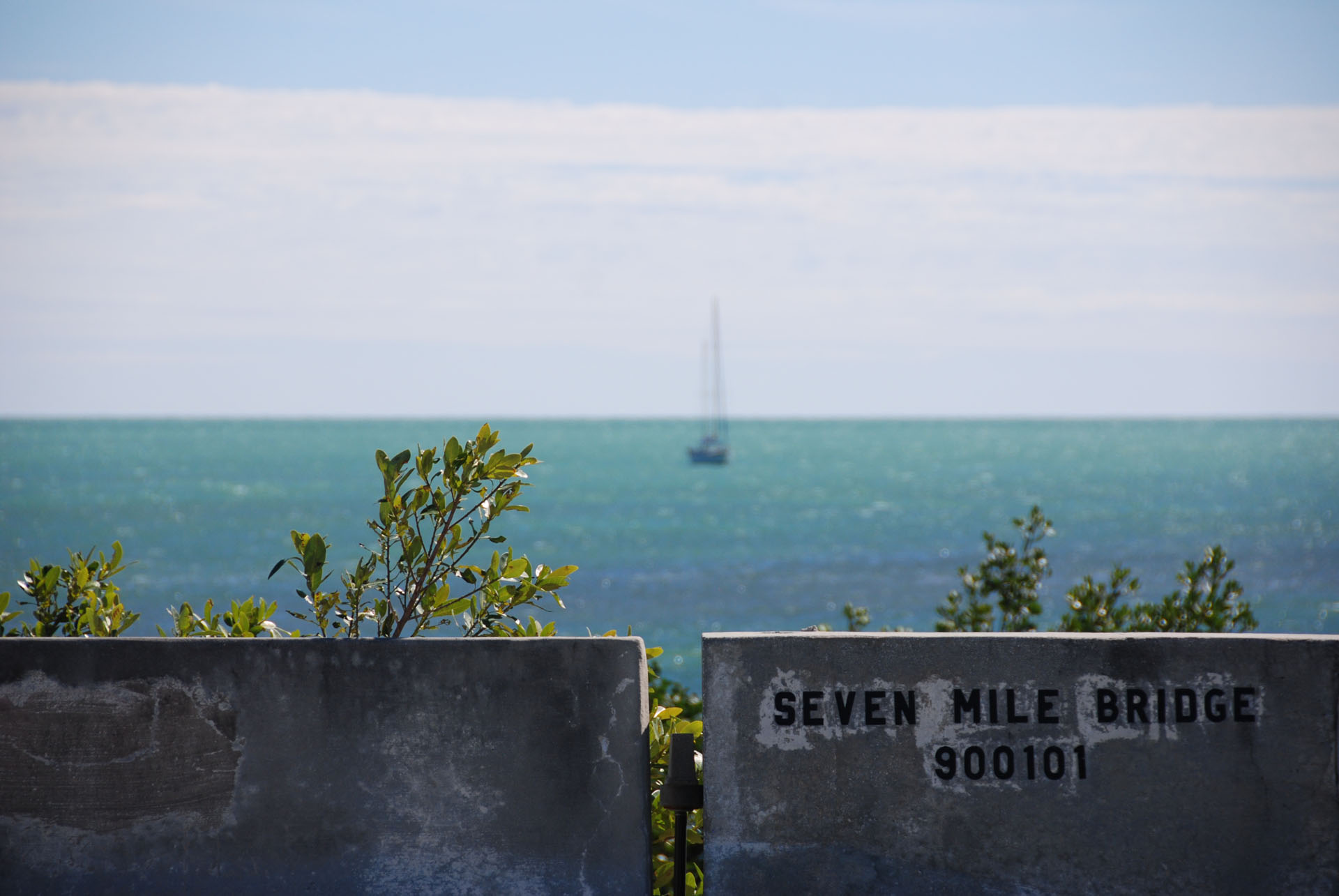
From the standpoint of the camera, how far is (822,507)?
280 ft

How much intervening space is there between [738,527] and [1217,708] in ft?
222

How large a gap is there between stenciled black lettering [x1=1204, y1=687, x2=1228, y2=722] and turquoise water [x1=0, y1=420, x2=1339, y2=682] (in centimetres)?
2179

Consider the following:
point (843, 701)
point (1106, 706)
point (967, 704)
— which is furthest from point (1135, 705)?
point (843, 701)

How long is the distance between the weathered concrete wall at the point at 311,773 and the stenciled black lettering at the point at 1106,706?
56.7 inches

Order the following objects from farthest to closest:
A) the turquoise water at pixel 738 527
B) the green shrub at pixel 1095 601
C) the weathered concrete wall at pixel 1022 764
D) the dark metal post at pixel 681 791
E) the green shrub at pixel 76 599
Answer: the turquoise water at pixel 738 527
the green shrub at pixel 1095 601
the green shrub at pixel 76 599
the dark metal post at pixel 681 791
the weathered concrete wall at pixel 1022 764

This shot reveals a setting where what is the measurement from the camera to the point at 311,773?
401 cm

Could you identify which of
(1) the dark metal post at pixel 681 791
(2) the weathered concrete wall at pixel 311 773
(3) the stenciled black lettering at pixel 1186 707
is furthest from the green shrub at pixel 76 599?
(3) the stenciled black lettering at pixel 1186 707

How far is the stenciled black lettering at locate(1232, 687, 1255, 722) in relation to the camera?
3.98 metres

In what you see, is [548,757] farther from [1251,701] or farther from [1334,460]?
[1334,460]

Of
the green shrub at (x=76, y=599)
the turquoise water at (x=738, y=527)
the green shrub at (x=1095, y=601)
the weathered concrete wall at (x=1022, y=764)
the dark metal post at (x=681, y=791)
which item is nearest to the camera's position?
the weathered concrete wall at (x=1022, y=764)

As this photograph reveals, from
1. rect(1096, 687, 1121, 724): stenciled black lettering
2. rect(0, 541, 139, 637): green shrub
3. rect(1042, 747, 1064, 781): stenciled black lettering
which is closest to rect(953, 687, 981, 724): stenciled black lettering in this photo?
rect(1042, 747, 1064, 781): stenciled black lettering

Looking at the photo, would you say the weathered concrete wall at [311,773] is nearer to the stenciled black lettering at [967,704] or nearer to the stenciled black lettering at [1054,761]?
the stenciled black lettering at [967,704]

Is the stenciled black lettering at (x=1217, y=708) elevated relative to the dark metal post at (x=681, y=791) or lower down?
elevated

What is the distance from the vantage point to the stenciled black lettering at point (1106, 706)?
4.00 meters
